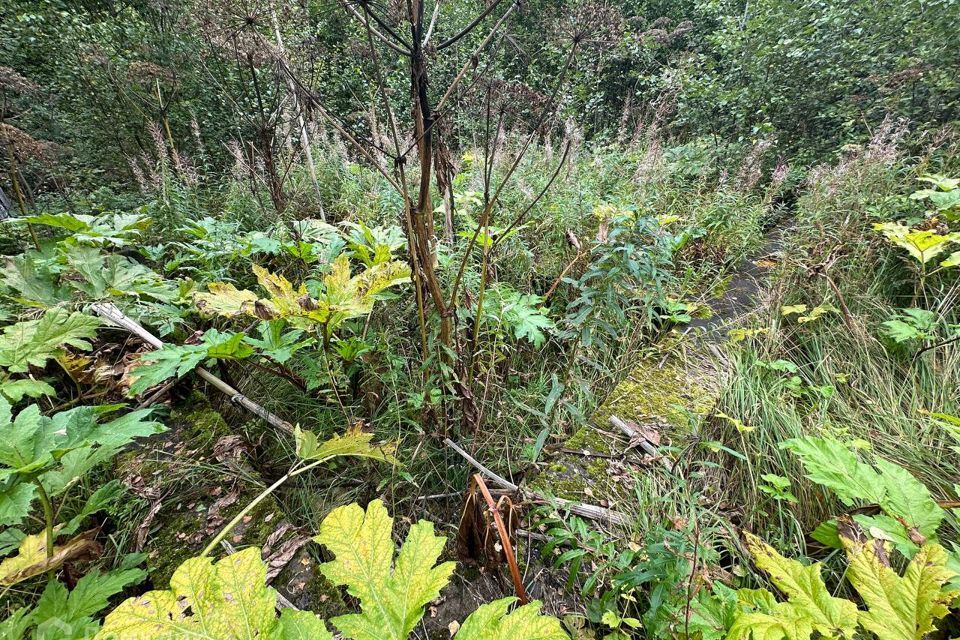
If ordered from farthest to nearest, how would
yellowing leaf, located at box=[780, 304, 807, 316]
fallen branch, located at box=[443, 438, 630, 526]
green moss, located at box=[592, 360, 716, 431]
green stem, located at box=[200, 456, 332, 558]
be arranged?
1. yellowing leaf, located at box=[780, 304, 807, 316]
2. green moss, located at box=[592, 360, 716, 431]
3. fallen branch, located at box=[443, 438, 630, 526]
4. green stem, located at box=[200, 456, 332, 558]

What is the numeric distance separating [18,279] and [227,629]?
6.58 feet

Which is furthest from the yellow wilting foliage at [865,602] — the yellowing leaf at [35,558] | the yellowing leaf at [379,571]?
the yellowing leaf at [35,558]

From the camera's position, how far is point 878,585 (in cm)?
98

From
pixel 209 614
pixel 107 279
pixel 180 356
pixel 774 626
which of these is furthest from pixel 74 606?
pixel 774 626

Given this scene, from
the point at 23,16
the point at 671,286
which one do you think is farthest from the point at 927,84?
the point at 23,16

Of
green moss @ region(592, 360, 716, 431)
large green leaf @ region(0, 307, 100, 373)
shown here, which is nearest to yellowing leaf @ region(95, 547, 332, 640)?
large green leaf @ region(0, 307, 100, 373)

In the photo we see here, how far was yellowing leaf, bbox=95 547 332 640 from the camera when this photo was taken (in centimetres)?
69

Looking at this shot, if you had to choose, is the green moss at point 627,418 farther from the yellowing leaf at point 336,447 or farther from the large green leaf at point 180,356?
the large green leaf at point 180,356

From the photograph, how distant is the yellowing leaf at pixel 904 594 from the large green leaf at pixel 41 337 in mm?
2547

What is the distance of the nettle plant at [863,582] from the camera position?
0.91 m

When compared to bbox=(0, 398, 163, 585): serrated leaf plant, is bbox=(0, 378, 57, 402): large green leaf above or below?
above

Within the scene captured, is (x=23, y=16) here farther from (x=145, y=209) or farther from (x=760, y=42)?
(x=760, y=42)

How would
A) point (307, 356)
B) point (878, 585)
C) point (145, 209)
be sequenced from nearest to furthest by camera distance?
1. point (878, 585)
2. point (307, 356)
3. point (145, 209)

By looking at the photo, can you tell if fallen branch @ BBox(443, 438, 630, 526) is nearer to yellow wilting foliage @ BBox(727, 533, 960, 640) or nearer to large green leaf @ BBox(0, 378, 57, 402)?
yellow wilting foliage @ BBox(727, 533, 960, 640)
